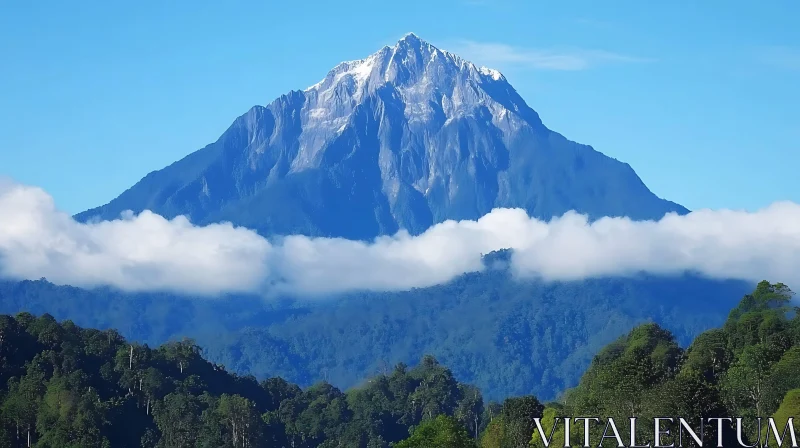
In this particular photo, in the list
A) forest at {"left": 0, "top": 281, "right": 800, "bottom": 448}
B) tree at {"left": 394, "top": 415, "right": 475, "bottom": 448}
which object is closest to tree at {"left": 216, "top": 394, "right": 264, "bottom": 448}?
forest at {"left": 0, "top": 281, "right": 800, "bottom": 448}

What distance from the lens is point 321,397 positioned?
656 feet

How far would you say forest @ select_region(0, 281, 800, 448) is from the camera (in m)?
108

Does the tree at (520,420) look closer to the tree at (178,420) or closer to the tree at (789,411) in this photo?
the tree at (789,411)

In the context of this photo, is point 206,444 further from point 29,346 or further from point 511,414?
point 511,414

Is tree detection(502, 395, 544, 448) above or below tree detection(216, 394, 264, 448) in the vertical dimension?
below

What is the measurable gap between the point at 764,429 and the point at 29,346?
285 feet

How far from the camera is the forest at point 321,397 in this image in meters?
108

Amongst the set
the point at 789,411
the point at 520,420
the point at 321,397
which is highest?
the point at 321,397

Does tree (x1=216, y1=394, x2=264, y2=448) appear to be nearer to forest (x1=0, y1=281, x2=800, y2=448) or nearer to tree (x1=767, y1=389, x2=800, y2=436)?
forest (x1=0, y1=281, x2=800, y2=448)

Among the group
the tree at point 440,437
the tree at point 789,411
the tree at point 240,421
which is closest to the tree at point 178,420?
the tree at point 240,421

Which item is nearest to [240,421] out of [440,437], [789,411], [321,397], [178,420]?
[178,420]

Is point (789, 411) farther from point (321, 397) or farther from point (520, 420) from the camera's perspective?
point (321, 397)

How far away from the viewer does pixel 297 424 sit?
182 metres

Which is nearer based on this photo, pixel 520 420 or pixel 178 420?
pixel 520 420
